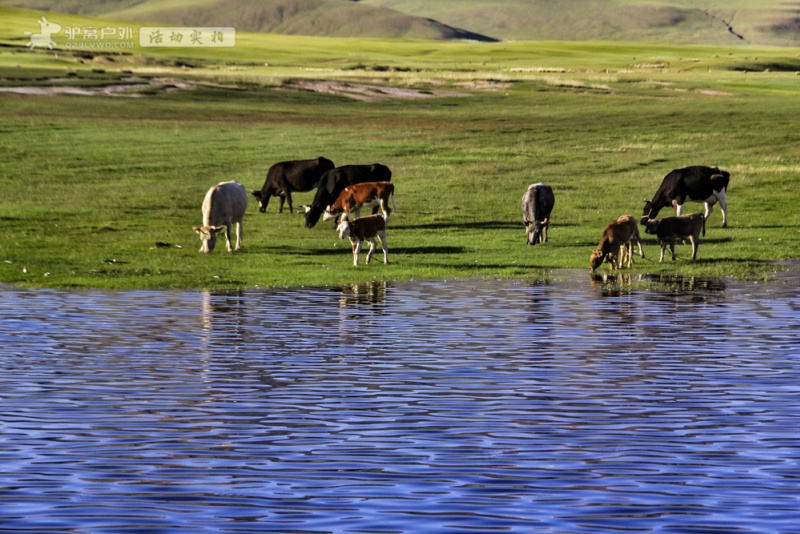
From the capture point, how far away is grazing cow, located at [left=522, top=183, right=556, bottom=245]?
3575 centimetres

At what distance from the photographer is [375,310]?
24.3m

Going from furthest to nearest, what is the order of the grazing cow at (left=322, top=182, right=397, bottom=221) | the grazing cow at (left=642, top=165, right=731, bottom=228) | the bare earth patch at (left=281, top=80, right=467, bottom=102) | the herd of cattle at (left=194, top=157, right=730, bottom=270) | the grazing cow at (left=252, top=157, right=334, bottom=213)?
the bare earth patch at (left=281, top=80, right=467, bottom=102) < the grazing cow at (left=252, top=157, right=334, bottom=213) < the grazing cow at (left=642, top=165, right=731, bottom=228) < the grazing cow at (left=322, top=182, right=397, bottom=221) < the herd of cattle at (left=194, top=157, right=730, bottom=270)

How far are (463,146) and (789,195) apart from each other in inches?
646

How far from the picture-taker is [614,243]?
30781mm

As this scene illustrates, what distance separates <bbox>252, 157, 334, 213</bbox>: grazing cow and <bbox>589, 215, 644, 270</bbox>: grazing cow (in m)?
14.7

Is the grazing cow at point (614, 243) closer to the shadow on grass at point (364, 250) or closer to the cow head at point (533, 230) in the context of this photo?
the cow head at point (533, 230)

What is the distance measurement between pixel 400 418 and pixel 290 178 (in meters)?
30.5

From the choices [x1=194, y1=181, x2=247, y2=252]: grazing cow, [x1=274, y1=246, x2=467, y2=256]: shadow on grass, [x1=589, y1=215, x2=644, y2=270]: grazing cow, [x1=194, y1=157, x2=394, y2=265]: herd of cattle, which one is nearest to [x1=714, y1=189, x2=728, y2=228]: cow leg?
[x1=274, y1=246, x2=467, y2=256]: shadow on grass

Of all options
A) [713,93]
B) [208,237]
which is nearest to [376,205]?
[208,237]

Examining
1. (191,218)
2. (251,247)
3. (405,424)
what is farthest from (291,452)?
(191,218)

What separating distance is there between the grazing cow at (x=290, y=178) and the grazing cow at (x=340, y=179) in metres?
2.26

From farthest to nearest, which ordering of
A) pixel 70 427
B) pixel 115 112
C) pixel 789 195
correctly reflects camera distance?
pixel 115 112 < pixel 789 195 < pixel 70 427

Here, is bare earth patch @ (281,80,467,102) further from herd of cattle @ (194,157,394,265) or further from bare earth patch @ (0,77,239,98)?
Answer: herd of cattle @ (194,157,394,265)

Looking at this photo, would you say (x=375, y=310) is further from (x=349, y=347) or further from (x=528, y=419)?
(x=528, y=419)
